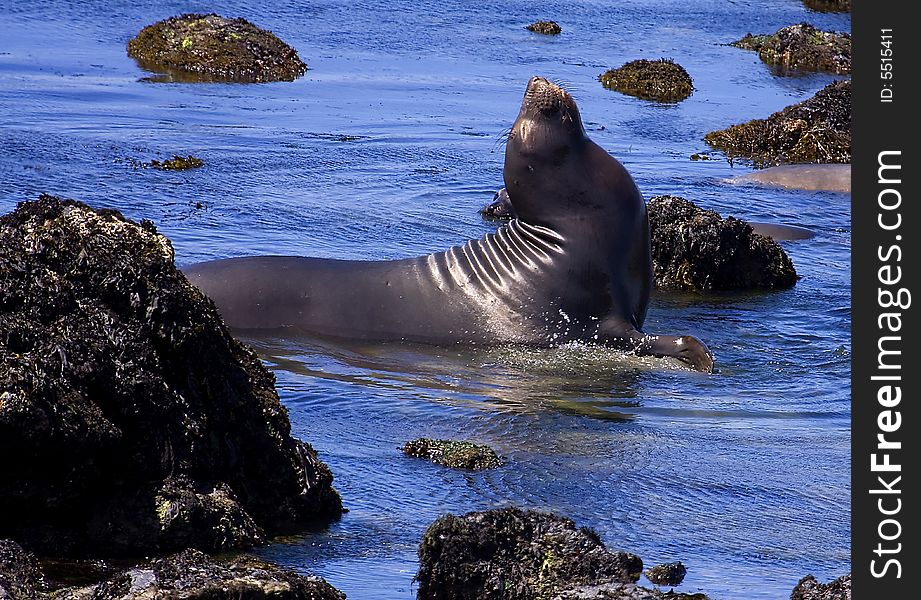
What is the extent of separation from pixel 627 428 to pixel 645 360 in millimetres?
1467

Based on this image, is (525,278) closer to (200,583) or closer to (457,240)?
(457,240)

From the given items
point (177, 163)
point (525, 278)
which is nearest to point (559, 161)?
point (525, 278)

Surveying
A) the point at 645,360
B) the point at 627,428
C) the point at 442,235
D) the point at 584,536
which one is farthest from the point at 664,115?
the point at 584,536

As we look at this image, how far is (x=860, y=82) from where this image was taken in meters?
5.53

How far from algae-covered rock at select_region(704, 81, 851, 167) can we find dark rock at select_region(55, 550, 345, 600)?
536 inches

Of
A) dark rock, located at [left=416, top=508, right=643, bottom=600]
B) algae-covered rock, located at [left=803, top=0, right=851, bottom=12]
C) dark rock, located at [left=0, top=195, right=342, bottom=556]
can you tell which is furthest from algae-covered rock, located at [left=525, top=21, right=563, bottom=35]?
dark rock, located at [left=416, top=508, right=643, bottom=600]

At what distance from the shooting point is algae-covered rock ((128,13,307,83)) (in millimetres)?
20375

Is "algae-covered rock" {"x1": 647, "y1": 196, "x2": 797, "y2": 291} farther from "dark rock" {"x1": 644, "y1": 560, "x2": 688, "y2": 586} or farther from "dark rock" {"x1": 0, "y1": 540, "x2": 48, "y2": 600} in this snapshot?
"dark rock" {"x1": 0, "y1": 540, "x2": 48, "y2": 600}

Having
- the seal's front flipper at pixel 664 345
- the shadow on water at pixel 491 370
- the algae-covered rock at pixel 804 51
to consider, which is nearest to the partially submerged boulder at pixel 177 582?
the shadow on water at pixel 491 370

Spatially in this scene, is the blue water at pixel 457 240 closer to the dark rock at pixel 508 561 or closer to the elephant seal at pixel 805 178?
the dark rock at pixel 508 561

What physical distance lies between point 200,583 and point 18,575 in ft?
1.74

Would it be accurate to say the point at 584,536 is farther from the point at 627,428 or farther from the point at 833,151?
the point at 833,151

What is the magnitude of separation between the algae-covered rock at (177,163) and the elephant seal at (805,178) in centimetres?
546

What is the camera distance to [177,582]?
397 centimetres
